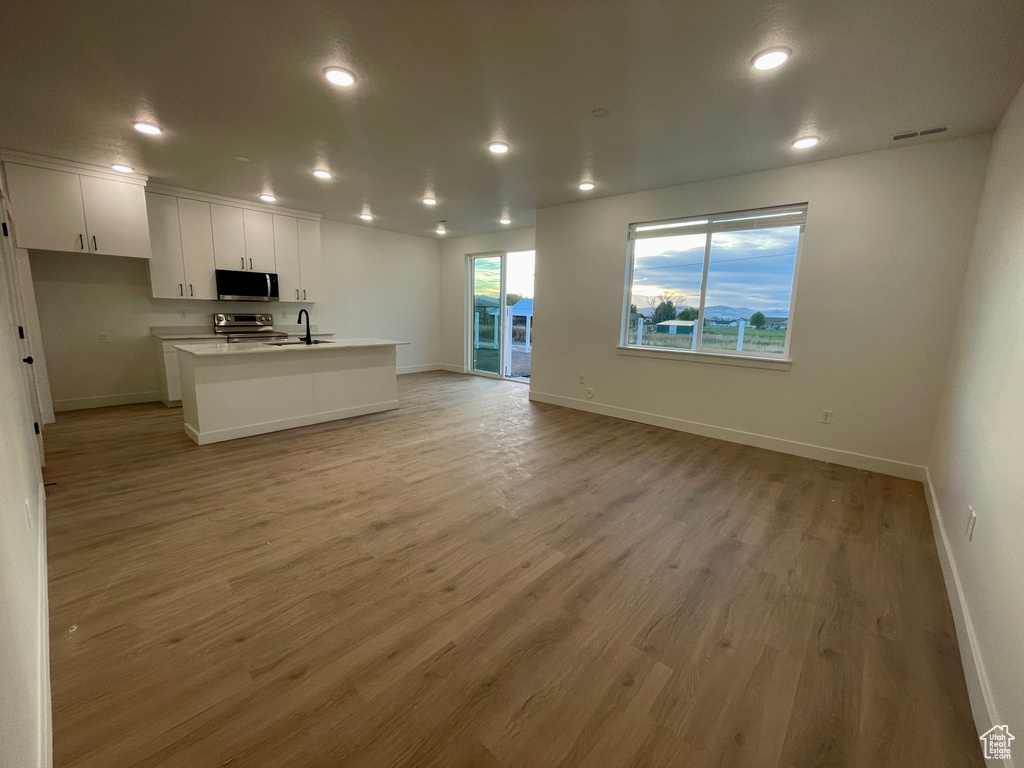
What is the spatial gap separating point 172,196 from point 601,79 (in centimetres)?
537

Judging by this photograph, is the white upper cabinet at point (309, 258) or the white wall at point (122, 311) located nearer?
the white wall at point (122, 311)

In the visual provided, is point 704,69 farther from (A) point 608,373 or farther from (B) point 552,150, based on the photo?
(A) point 608,373

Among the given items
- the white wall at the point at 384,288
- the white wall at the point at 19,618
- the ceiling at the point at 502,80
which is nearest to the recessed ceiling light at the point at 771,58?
the ceiling at the point at 502,80

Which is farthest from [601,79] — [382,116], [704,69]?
[382,116]

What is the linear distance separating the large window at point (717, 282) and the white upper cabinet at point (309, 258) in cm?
473

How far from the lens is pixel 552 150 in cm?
346

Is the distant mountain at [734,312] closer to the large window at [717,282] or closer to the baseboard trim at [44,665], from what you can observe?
the large window at [717,282]

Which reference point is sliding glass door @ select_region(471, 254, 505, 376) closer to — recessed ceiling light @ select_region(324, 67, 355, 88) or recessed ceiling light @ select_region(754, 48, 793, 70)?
recessed ceiling light @ select_region(324, 67, 355, 88)

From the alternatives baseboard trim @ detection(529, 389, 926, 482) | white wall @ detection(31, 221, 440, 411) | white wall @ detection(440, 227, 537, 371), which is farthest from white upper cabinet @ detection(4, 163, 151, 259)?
baseboard trim @ detection(529, 389, 926, 482)

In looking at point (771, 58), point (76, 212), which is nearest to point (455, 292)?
point (76, 212)

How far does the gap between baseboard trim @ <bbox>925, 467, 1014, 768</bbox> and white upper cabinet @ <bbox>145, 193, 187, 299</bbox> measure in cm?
727

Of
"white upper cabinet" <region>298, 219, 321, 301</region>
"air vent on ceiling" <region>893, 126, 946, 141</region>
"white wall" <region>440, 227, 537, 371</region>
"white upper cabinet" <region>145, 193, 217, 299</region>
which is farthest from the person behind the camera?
"white wall" <region>440, 227, 537, 371</region>

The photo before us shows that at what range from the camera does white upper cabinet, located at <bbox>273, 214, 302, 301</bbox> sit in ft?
19.8

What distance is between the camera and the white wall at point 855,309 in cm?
317
